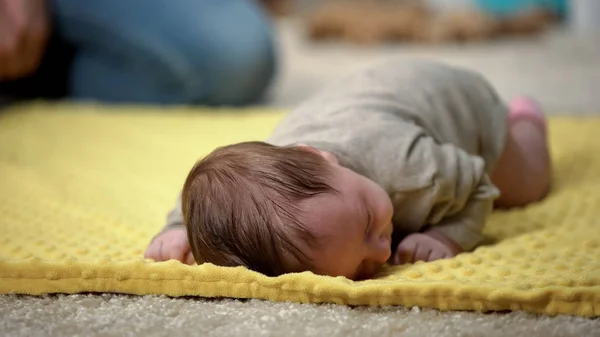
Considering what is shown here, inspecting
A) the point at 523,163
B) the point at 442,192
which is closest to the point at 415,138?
the point at 442,192

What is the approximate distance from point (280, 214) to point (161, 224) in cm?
33

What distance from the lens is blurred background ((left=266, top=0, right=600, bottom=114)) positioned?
2035mm

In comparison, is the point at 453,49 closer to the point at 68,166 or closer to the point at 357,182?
the point at 68,166

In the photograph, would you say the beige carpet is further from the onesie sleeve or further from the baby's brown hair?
the onesie sleeve

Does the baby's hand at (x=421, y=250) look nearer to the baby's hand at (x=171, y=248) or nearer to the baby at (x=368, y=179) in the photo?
the baby at (x=368, y=179)

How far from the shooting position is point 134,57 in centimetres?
176

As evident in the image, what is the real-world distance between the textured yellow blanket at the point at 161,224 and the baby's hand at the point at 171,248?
0.03 m

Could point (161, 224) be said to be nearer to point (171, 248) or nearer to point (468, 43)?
point (171, 248)

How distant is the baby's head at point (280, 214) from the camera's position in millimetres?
727

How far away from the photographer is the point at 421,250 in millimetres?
862

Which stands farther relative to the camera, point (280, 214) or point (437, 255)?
point (437, 255)

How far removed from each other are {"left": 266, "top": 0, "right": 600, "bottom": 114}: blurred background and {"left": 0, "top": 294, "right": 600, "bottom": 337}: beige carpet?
1204mm

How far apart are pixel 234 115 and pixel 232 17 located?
352 mm

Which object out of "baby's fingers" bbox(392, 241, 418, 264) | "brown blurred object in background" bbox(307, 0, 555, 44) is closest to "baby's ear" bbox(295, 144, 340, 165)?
"baby's fingers" bbox(392, 241, 418, 264)
